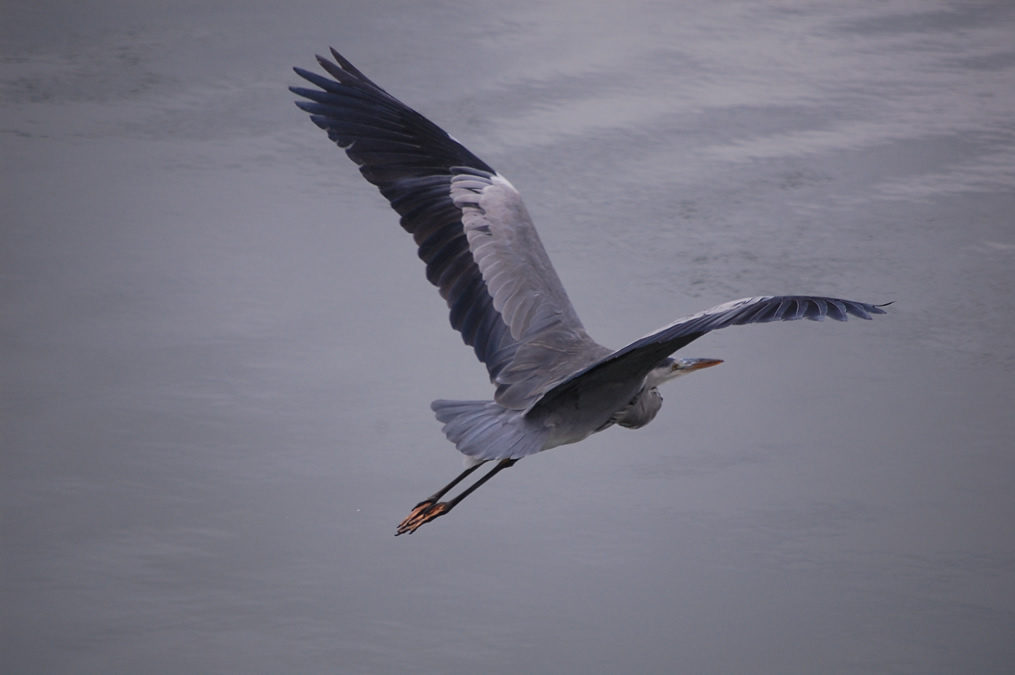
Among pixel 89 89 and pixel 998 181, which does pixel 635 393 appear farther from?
pixel 89 89

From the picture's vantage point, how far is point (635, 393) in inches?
148

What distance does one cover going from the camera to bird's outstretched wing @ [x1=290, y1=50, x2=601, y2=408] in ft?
12.8

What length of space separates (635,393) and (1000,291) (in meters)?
2.51

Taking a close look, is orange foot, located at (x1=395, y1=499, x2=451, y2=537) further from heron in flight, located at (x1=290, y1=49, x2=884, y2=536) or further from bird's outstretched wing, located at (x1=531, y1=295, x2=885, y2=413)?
bird's outstretched wing, located at (x1=531, y1=295, x2=885, y2=413)

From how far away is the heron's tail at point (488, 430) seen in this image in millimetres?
3395

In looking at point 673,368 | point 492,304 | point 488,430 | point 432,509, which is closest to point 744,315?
point 488,430

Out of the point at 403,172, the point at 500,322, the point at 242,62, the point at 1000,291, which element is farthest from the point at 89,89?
the point at 1000,291

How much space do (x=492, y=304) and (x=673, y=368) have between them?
56 cm

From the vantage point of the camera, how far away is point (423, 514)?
392 centimetres

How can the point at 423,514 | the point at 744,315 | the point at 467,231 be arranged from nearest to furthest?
the point at 744,315 → the point at 423,514 → the point at 467,231

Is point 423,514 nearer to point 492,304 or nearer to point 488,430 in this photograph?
point 488,430

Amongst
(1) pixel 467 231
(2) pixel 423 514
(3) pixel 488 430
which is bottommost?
(2) pixel 423 514

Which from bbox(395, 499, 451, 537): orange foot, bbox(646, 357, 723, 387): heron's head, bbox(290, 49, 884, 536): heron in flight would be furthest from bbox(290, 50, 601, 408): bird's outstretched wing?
bbox(395, 499, 451, 537): orange foot

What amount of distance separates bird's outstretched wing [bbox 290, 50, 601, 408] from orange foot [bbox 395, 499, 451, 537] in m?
0.40
